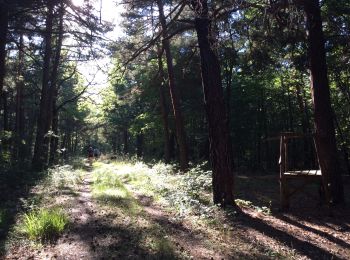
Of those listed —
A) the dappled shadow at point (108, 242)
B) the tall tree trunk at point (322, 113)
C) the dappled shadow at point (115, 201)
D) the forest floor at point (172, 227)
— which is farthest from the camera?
the tall tree trunk at point (322, 113)

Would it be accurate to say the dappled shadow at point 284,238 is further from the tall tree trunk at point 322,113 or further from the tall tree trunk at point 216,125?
the tall tree trunk at point 322,113

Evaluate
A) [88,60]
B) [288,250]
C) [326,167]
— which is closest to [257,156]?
[88,60]

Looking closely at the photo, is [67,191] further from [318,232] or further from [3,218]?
[318,232]

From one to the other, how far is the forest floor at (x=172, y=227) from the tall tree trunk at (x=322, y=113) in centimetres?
90

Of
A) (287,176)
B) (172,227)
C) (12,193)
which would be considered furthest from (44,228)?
(287,176)

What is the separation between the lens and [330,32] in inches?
571

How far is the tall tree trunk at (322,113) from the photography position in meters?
11.0

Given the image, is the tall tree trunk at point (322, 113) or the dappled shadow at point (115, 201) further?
the tall tree trunk at point (322, 113)

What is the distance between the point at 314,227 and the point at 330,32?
8627 mm

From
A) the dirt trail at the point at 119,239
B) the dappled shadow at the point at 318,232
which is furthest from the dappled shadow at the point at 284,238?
the dirt trail at the point at 119,239

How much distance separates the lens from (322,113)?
11.3 m

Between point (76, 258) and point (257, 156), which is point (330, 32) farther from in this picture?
point (257, 156)

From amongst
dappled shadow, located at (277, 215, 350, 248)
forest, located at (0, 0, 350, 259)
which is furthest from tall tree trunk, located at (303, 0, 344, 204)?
dappled shadow, located at (277, 215, 350, 248)

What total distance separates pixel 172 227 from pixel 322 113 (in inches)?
235
